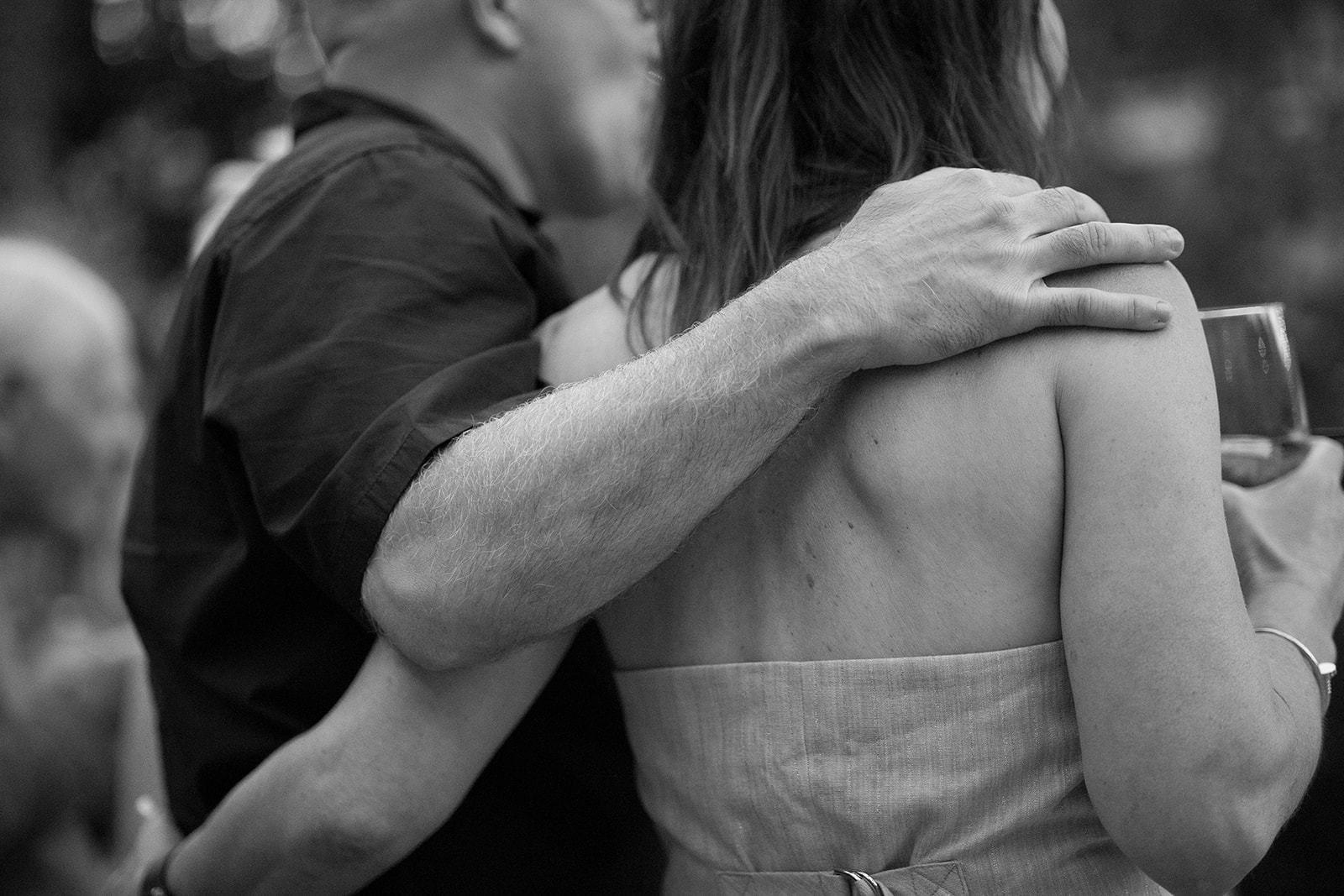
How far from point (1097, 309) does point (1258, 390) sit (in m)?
0.45

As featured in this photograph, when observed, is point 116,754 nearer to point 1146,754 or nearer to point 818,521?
point 818,521

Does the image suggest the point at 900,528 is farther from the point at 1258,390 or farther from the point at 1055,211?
the point at 1258,390

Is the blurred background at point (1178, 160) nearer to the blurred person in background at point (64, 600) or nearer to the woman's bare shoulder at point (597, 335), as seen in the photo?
the blurred person in background at point (64, 600)

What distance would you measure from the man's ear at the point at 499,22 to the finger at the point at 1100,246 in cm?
106

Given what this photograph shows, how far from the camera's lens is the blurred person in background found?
9.41 ft

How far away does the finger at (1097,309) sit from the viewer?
1225 millimetres

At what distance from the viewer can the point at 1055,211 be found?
1.29 m

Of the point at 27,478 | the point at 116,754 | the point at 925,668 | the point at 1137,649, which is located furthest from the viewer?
the point at 27,478

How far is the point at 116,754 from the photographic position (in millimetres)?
3010

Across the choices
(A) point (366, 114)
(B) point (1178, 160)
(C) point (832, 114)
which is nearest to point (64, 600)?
(A) point (366, 114)

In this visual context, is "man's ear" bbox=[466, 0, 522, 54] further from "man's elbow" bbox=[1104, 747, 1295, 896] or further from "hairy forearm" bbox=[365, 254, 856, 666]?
"man's elbow" bbox=[1104, 747, 1295, 896]

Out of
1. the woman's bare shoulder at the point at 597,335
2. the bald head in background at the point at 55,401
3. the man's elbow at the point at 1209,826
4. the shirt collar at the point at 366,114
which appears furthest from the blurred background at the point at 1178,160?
the man's elbow at the point at 1209,826

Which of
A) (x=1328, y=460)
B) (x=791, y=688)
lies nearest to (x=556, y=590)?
(x=791, y=688)

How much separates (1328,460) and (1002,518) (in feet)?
1.81
